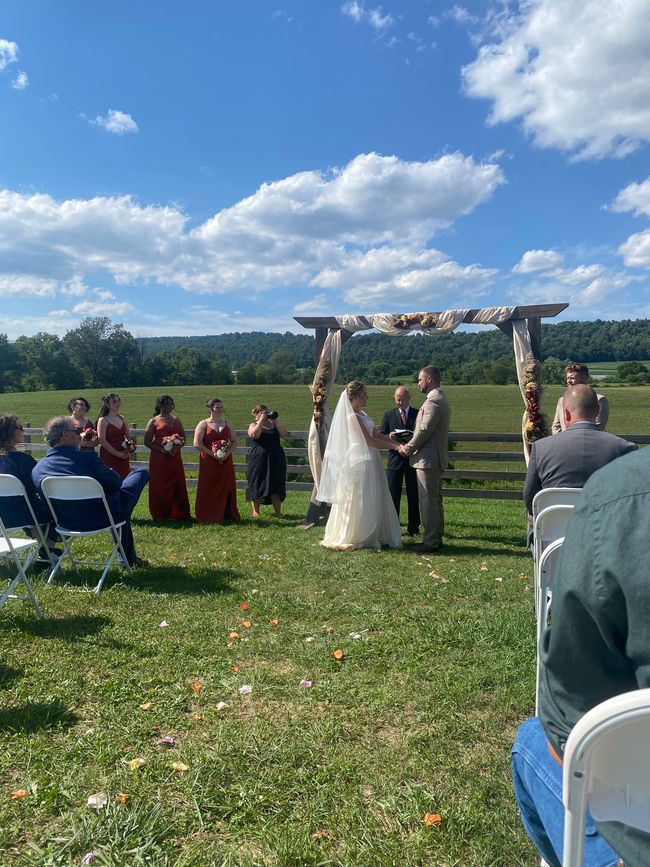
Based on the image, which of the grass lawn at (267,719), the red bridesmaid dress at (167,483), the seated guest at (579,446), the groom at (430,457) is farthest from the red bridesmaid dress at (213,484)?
the seated guest at (579,446)

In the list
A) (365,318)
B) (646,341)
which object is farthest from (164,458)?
(646,341)

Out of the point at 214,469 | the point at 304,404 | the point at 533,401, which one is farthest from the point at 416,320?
the point at 304,404

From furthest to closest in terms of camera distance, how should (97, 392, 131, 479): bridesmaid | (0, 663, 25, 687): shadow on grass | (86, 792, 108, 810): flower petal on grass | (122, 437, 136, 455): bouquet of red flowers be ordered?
(122, 437, 136, 455): bouquet of red flowers → (97, 392, 131, 479): bridesmaid → (0, 663, 25, 687): shadow on grass → (86, 792, 108, 810): flower petal on grass

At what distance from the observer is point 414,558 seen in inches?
293

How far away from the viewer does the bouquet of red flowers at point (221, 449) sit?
9797 mm

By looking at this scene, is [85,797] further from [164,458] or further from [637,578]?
[164,458]

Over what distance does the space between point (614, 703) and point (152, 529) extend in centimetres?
899

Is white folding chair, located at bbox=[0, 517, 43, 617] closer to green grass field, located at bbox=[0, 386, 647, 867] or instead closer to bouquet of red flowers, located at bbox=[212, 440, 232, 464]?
green grass field, located at bbox=[0, 386, 647, 867]

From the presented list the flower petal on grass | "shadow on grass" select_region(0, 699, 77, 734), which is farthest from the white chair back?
"shadow on grass" select_region(0, 699, 77, 734)

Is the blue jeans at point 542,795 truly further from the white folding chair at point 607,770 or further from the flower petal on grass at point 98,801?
the flower petal on grass at point 98,801

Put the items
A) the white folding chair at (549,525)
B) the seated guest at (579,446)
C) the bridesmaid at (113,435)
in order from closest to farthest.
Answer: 1. the white folding chair at (549,525)
2. the seated guest at (579,446)
3. the bridesmaid at (113,435)

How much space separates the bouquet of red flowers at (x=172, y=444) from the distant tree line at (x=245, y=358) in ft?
12.0

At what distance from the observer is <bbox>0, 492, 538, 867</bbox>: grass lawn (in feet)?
8.34

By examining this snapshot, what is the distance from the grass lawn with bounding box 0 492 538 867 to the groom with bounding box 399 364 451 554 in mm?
1405
